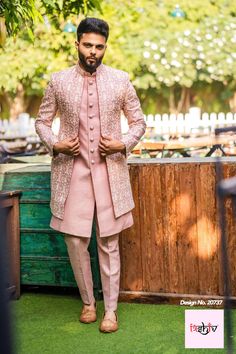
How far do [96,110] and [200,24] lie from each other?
16310 mm

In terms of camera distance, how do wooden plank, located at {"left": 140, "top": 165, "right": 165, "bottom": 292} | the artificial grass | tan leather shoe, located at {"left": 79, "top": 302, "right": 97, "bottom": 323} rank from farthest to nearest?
wooden plank, located at {"left": 140, "top": 165, "right": 165, "bottom": 292}
tan leather shoe, located at {"left": 79, "top": 302, "right": 97, "bottom": 323}
the artificial grass

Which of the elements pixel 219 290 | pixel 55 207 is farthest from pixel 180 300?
pixel 55 207

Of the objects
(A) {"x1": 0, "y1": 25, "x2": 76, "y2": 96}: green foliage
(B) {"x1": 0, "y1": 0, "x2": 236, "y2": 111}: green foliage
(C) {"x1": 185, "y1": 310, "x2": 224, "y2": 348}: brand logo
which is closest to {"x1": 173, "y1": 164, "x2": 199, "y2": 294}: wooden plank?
(C) {"x1": 185, "y1": 310, "x2": 224, "y2": 348}: brand logo

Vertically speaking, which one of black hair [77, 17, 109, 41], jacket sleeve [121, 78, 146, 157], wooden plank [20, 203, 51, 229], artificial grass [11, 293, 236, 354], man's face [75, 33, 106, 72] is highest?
black hair [77, 17, 109, 41]

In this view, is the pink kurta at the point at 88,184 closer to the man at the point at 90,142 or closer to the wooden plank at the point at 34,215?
the man at the point at 90,142

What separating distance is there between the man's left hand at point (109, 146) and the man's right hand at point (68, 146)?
0.40 ft

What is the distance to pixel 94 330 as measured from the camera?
4008mm

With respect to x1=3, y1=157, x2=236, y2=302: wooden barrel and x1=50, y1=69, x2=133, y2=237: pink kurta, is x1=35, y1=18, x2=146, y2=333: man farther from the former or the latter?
x1=3, y1=157, x2=236, y2=302: wooden barrel

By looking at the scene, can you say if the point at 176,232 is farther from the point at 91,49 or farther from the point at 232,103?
the point at 232,103

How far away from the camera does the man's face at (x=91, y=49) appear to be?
378 cm

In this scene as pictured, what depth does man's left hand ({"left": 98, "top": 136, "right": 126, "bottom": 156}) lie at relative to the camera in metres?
3.76

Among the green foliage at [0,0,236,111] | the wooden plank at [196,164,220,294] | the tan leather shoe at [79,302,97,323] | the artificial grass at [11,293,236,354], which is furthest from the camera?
the green foliage at [0,0,236,111]

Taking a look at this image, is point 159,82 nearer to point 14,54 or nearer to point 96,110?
point 14,54

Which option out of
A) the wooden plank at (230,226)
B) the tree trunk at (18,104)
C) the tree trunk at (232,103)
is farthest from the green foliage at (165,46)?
the wooden plank at (230,226)
